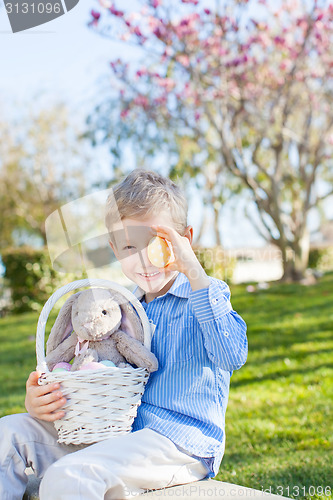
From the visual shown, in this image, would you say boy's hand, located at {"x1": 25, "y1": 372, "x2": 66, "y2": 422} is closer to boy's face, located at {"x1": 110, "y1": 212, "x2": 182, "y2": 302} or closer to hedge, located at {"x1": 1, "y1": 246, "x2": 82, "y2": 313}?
boy's face, located at {"x1": 110, "y1": 212, "x2": 182, "y2": 302}

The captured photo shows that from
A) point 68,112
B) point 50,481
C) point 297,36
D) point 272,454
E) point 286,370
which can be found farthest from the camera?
point 68,112

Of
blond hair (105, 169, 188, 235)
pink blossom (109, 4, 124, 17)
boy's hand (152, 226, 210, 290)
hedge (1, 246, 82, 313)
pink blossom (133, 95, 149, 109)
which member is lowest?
hedge (1, 246, 82, 313)

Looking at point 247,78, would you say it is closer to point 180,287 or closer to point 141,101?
point 141,101

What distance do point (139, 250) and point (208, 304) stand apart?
31cm

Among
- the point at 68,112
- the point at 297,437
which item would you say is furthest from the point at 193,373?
the point at 68,112

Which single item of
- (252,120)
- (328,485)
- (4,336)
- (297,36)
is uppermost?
(297,36)

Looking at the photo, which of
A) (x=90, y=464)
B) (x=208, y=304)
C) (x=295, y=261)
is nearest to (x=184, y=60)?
(x=295, y=261)

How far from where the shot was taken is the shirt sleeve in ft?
5.96

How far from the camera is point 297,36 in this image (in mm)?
9688

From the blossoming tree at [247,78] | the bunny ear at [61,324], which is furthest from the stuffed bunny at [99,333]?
the blossoming tree at [247,78]

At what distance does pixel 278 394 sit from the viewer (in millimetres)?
4531

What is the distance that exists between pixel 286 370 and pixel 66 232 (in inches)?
147

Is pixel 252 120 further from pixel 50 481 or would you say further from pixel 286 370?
pixel 50 481

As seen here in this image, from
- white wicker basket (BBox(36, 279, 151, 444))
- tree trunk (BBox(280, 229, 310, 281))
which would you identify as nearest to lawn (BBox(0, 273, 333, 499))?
white wicker basket (BBox(36, 279, 151, 444))
